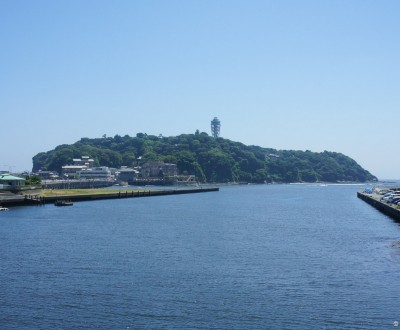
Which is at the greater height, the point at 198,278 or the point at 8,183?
the point at 8,183

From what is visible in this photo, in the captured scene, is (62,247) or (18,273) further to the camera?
(62,247)

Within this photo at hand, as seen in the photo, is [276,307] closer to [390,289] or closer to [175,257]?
[390,289]

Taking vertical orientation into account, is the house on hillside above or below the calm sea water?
above

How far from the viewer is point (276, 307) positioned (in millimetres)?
26594

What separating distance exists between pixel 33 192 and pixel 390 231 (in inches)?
2728

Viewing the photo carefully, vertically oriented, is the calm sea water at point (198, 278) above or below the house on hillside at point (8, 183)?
below

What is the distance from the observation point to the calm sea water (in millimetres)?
25000

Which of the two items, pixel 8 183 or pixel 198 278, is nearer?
pixel 198 278

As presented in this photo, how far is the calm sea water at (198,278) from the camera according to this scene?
25.0 meters

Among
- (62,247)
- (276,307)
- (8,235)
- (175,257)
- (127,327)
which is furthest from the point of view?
(8,235)

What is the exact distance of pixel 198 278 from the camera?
32656 millimetres

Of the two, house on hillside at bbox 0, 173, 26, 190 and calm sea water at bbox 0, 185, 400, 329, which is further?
house on hillside at bbox 0, 173, 26, 190

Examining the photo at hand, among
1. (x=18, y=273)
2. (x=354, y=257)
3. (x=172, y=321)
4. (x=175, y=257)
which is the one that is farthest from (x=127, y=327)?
(x=354, y=257)

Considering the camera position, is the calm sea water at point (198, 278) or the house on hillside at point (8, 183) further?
the house on hillside at point (8, 183)
